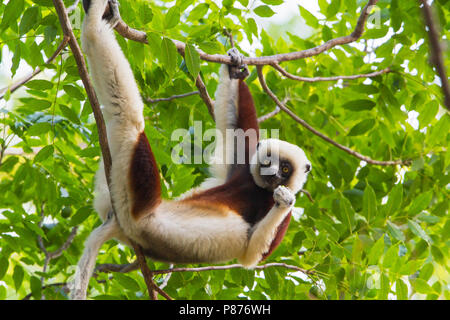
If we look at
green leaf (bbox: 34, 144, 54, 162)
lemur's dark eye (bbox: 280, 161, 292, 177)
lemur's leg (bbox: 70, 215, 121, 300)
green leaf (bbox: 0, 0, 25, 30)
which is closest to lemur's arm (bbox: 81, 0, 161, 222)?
lemur's leg (bbox: 70, 215, 121, 300)

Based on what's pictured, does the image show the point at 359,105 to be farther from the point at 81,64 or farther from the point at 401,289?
the point at 81,64

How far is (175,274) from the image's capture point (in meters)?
5.30

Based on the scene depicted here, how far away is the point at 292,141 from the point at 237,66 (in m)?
1.65

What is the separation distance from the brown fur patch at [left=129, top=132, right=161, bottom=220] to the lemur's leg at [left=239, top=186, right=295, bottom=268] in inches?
40.9

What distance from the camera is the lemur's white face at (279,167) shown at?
5168mm

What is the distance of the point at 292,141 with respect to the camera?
6.73 metres

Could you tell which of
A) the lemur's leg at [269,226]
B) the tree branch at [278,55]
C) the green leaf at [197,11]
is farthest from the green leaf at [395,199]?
the green leaf at [197,11]

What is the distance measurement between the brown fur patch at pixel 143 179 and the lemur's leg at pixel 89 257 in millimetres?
283

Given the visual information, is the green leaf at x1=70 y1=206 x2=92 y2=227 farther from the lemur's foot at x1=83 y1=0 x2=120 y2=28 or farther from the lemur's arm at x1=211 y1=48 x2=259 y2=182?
the lemur's foot at x1=83 y1=0 x2=120 y2=28

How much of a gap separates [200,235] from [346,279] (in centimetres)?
179

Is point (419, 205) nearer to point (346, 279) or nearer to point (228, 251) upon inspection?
point (346, 279)
